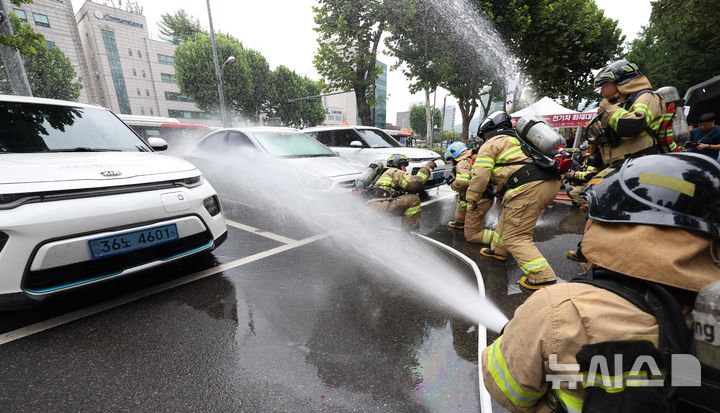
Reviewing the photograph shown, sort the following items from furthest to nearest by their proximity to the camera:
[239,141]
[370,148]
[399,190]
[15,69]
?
[370,148] < [15,69] < [239,141] < [399,190]

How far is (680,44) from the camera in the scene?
23.4 m

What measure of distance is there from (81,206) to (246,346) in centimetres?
153

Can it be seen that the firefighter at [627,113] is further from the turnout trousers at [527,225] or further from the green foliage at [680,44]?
the green foliage at [680,44]

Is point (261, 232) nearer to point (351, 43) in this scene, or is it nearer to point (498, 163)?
point (498, 163)

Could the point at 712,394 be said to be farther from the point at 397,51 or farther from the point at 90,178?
the point at 397,51

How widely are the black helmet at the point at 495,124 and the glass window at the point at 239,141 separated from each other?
3.76m

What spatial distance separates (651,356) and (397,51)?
1701 cm

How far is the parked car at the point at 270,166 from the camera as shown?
4.94 metres

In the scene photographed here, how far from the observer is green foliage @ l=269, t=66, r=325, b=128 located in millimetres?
38531

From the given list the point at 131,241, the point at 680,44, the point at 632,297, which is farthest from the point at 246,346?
the point at 680,44

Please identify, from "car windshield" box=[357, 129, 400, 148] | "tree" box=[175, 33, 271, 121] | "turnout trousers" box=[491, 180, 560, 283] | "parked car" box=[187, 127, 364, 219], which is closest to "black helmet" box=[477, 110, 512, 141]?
"turnout trousers" box=[491, 180, 560, 283]

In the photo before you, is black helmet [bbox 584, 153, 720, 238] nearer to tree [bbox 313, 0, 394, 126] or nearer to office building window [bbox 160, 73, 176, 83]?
tree [bbox 313, 0, 394, 126]

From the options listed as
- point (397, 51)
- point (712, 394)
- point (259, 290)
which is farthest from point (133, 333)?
point (397, 51)

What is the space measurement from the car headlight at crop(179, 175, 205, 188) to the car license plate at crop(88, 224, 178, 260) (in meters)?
0.50
